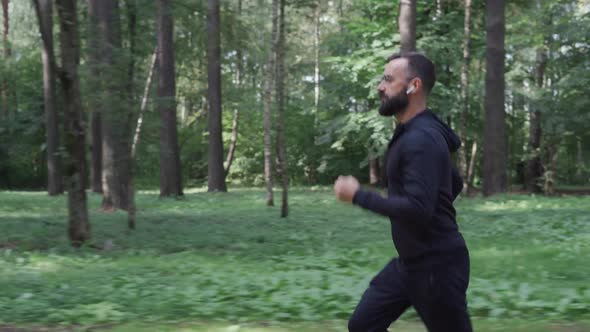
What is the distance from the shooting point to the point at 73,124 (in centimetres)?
1195

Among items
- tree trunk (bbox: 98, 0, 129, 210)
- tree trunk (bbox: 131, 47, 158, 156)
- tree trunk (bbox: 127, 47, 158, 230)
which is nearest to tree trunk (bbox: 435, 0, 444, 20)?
tree trunk (bbox: 98, 0, 129, 210)

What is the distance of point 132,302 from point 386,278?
4293mm

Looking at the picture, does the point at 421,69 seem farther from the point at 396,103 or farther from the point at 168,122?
the point at 168,122

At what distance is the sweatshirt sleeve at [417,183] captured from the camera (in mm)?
3438

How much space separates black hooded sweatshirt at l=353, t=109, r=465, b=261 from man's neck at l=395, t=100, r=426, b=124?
0.04m

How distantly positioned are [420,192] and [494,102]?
2054 centimetres

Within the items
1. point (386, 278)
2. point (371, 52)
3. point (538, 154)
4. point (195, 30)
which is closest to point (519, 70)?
point (538, 154)

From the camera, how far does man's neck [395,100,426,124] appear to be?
3.82 metres

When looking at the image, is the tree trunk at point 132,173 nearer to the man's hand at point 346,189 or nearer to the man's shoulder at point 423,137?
the man's hand at point 346,189

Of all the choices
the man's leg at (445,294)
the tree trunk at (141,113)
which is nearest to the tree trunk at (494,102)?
the tree trunk at (141,113)

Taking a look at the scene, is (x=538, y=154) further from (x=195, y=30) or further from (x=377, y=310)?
(x=377, y=310)

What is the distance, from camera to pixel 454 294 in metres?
3.61

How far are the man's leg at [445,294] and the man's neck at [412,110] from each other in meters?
0.84

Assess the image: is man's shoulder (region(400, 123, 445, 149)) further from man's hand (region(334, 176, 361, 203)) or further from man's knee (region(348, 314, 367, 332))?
man's knee (region(348, 314, 367, 332))
